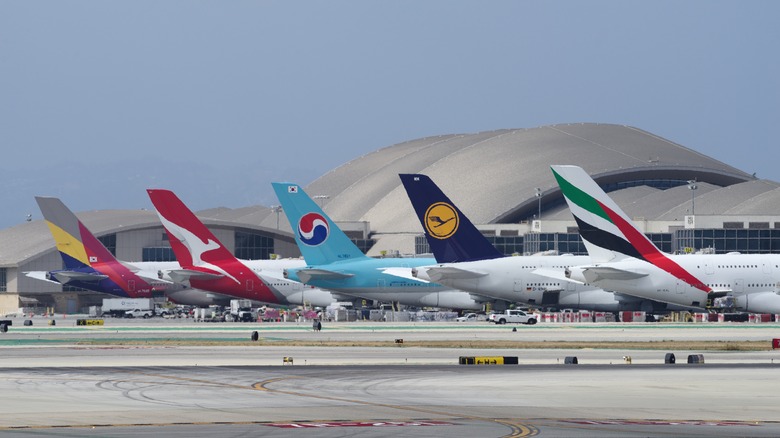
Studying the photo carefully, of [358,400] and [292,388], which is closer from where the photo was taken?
[358,400]

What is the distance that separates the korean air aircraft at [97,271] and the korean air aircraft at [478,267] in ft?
127

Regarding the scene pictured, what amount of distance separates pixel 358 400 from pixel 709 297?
209 ft

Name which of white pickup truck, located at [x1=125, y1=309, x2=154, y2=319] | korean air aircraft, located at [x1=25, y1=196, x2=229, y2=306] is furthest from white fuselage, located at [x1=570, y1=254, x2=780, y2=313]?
white pickup truck, located at [x1=125, y1=309, x2=154, y2=319]

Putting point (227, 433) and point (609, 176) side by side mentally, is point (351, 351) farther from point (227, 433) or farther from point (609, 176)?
point (609, 176)

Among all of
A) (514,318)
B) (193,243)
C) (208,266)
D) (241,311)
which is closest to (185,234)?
(193,243)

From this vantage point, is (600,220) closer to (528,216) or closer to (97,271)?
(97,271)

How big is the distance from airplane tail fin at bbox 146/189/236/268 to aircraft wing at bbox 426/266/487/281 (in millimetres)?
28464

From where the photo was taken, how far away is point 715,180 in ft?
645

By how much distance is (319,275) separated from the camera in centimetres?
10975

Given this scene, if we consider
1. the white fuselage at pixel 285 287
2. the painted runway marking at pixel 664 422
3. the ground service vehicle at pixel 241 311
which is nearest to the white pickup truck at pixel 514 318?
the white fuselage at pixel 285 287

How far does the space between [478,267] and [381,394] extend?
204 feet

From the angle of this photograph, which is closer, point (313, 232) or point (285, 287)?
point (313, 232)

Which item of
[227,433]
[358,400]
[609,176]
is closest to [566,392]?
[358,400]

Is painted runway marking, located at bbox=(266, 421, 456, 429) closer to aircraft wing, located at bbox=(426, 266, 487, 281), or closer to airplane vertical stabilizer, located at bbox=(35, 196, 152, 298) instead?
aircraft wing, located at bbox=(426, 266, 487, 281)
